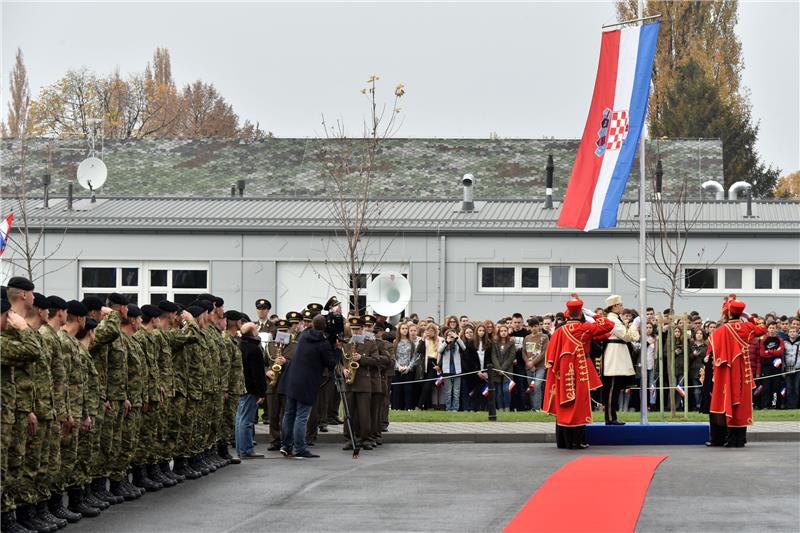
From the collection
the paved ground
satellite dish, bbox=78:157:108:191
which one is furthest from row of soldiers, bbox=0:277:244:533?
satellite dish, bbox=78:157:108:191

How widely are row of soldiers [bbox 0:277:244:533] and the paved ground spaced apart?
1.16 feet

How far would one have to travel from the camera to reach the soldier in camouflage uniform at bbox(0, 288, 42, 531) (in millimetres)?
11289

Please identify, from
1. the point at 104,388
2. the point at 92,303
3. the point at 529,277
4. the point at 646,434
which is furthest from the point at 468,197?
the point at 104,388

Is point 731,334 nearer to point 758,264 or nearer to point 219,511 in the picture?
point 219,511

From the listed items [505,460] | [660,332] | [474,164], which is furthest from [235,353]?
[474,164]

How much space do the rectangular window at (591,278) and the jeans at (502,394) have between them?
956cm

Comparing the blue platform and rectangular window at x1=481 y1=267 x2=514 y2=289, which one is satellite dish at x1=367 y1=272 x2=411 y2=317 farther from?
the blue platform

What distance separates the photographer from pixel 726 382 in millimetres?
18969

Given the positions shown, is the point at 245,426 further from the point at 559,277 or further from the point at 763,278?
the point at 763,278

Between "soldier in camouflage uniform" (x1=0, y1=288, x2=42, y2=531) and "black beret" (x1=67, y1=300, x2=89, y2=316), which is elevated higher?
"black beret" (x1=67, y1=300, x2=89, y2=316)

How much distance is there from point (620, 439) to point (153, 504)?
793cm

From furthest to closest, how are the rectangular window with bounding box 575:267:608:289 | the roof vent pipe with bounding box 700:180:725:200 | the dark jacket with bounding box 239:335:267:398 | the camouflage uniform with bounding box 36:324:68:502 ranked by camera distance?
the roof vent pipe with bounding box 700:180:725:200
the rectangular window with bounding box 575:267:608:289
the dark jacket with bounding box 239:335:267:398
the camouflage uniform with bounding box 36:324:68:502

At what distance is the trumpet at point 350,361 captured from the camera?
19641 millimetres

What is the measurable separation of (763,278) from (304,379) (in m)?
19.1
